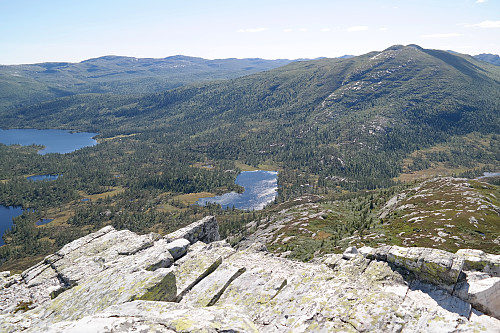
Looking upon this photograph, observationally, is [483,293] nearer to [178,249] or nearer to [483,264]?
[483,264]

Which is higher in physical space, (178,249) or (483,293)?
(483,293)

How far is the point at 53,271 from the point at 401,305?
4314cm

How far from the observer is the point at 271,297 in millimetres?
24734

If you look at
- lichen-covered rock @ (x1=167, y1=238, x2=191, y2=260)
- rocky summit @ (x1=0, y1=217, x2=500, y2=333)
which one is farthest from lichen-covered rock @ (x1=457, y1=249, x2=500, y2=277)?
lichen-covered rock @ (x1=167, y1=238, x2=191, y2=260)

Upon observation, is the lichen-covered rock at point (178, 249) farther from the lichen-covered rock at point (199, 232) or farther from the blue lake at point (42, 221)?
the blue lake at point (42, 221)

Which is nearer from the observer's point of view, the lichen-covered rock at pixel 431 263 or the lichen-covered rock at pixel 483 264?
the lichen-covered rock at pixel 431 263

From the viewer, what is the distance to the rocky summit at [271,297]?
1459cm

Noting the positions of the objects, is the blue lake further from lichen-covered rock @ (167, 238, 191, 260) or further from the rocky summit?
lichen-covered rock @ (167, 238, 191, 260)

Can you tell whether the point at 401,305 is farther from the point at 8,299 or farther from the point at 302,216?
the point at 302,216

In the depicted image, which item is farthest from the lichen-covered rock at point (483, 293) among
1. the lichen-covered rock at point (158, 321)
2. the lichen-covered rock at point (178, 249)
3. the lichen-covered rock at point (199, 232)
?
the lichen-covered rock at point (199, 232)

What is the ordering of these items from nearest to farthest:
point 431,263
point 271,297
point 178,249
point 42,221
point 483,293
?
point 483,293 → point 431,263 → point 271,297 → point 178,249 → point 42,221

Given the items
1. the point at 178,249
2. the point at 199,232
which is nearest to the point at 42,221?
the point at 199,232

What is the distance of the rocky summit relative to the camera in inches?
574

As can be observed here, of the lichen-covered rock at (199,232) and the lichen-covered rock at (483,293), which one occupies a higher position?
the lichen-covered rock at (483,293)
